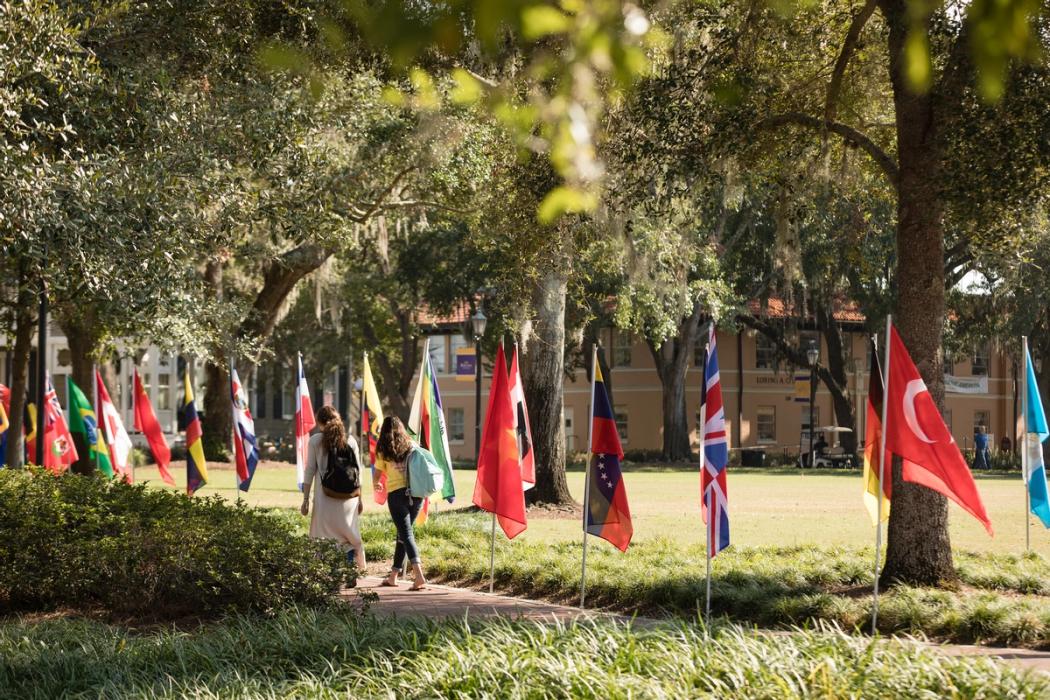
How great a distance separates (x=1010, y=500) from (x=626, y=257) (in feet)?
37.5

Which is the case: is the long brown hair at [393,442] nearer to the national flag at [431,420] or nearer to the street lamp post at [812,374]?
the national flag at [431,420]

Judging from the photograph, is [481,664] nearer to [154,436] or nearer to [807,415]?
[154,436]

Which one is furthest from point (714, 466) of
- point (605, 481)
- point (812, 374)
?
point (812, 374)

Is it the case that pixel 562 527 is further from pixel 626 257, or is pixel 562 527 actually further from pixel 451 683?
pixel 451 683

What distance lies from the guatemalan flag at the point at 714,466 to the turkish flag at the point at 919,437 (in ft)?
4.24

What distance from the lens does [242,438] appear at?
788 inches

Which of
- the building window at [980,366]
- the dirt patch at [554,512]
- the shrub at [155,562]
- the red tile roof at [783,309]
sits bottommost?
the dirt patch at [554,512]

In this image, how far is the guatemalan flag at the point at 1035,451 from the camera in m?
13.6

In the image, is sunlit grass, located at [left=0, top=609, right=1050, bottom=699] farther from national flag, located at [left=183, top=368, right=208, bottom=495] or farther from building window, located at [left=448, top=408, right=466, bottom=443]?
building window, located at [left=448, top=408, right=466, bottom=443]

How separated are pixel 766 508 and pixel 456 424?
42.3m

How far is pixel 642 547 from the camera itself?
1454 cm

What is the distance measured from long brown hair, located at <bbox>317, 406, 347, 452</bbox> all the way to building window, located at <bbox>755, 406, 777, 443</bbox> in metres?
48.3

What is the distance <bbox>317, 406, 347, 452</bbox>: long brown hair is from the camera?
39.5 ft

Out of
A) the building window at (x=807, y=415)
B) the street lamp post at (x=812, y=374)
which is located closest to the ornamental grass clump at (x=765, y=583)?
the street lamp post at (x=812, y=374)
